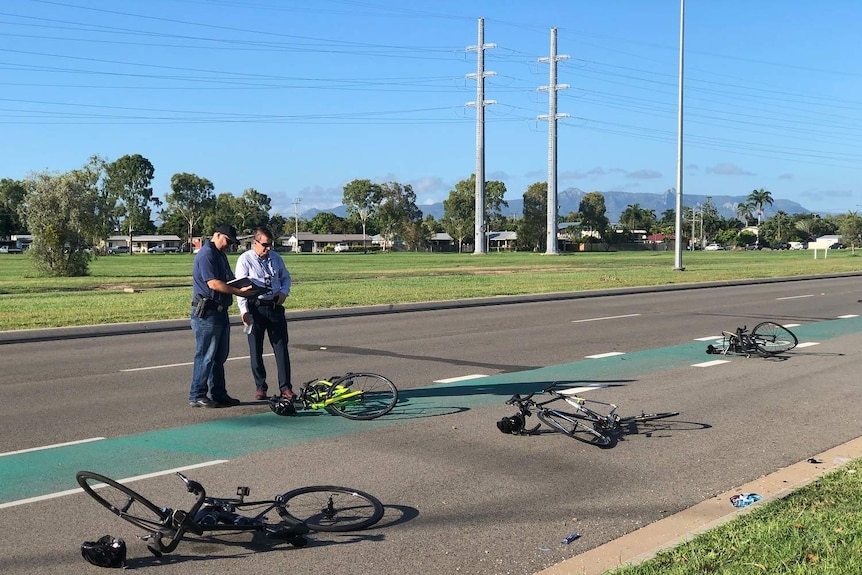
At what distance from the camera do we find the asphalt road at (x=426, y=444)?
16.9ft


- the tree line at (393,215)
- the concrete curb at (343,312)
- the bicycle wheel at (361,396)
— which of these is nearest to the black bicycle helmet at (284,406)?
the bicycle wheel at (361,396)

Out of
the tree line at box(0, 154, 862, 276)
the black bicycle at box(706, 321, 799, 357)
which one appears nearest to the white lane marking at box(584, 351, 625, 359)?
the black bicycle at box(706, 321, 799, 357)

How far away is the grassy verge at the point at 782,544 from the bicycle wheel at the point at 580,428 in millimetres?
1983

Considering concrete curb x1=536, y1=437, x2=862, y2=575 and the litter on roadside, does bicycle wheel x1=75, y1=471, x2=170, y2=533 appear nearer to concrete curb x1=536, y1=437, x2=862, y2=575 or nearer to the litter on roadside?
concrete curb x1=536, y1=437, x2=862, y2=575

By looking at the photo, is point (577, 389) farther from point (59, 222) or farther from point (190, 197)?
point (190, 197)

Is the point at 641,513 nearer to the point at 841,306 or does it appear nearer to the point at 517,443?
the point at 517,443

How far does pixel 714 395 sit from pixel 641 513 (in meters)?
4.48

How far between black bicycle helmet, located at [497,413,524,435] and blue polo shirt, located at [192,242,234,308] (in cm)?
304

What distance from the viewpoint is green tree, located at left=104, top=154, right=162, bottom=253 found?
147 metres

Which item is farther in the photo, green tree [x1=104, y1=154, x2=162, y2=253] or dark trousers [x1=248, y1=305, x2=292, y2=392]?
green tree [x1=104, y1=154, x2=162, y2=253]

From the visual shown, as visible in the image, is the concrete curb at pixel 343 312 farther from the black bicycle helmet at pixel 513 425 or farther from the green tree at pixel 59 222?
the green tree at pixel 59 222

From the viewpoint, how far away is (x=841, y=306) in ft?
72.4

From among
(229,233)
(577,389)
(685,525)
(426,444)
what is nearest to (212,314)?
(229,233)

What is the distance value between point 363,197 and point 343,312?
144149 millimetres
